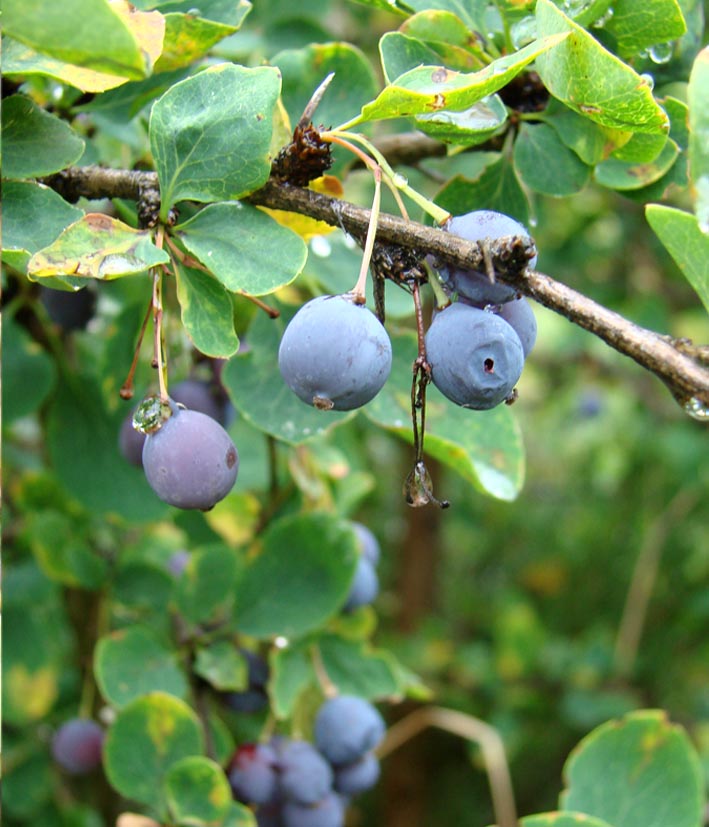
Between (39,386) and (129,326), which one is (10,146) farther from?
(39,386)

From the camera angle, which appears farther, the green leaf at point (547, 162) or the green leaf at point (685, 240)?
the green leaf at point (547, 162)

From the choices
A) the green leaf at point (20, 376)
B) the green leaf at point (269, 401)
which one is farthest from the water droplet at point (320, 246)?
the green leaf at point (20, 376)

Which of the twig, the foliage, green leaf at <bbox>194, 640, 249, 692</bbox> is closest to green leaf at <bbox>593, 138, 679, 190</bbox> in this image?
the foliage

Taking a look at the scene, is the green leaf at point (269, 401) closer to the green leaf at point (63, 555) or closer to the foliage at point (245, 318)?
the foliage at point (245, 318)

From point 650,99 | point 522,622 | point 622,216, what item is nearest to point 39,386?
point 650,99

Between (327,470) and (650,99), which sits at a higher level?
(650,99)

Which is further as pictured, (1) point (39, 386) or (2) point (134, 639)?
(1) point (39, 386)

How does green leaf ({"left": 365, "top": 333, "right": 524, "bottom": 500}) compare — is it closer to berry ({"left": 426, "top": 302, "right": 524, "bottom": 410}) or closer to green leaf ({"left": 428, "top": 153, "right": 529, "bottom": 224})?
green leaf ({"left": 428, "top": 153, "right": 529, "bottom": 224})
